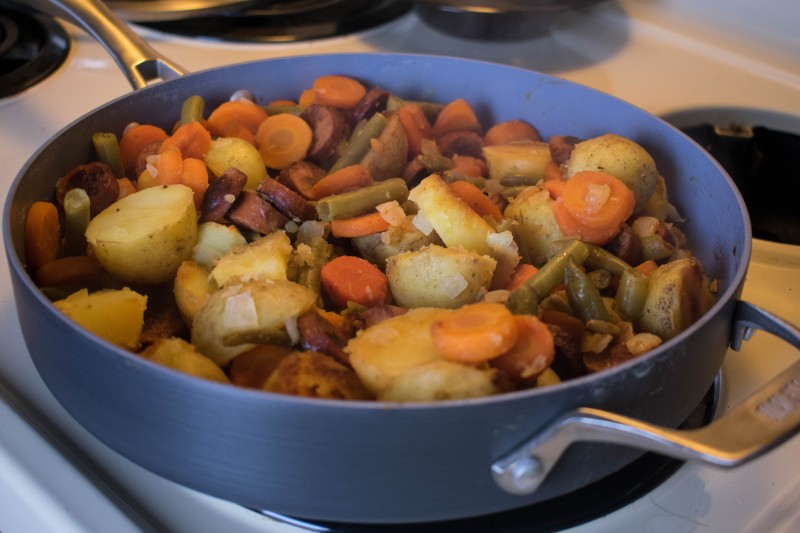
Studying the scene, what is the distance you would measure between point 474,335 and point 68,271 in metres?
0.54

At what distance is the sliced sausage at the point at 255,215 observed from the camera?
111 cm

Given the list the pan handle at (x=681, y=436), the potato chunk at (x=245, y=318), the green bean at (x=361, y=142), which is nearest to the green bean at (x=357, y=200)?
the green bean at (x=361, y=142)

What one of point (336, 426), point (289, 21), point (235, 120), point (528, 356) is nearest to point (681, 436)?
point (528, 356)

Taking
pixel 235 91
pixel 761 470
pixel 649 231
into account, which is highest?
pixel 235 91

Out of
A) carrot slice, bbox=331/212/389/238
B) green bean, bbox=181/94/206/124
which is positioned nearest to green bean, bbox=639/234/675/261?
carrot slice, bbox=331/212/389/238

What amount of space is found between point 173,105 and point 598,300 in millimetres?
756

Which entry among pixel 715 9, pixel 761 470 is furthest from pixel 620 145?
pixel 715 9

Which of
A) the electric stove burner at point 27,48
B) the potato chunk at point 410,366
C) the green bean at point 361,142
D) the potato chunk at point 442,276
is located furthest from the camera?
the electric stove burner at point 27,48

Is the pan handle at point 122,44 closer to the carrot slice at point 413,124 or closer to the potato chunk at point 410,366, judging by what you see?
the carrot slice at point 413,124

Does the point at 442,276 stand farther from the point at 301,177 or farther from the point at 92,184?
the point at 92,184

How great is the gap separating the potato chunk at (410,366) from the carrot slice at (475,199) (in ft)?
0.95

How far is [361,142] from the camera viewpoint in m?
1.31

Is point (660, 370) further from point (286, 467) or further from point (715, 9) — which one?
point (715, 9)

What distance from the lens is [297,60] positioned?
1424 mm
